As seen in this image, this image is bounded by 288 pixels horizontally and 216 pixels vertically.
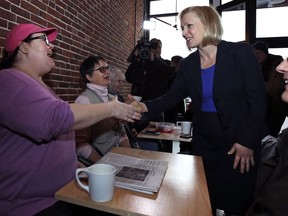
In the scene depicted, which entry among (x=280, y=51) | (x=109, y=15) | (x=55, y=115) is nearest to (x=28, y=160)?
(x=55, y=115)

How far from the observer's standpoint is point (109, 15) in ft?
13.2

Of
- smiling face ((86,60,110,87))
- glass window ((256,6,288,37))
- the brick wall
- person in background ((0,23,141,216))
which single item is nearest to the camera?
person in background ((0,23,141,216))

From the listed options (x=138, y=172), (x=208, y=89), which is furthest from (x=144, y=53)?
(x=138, y=172)

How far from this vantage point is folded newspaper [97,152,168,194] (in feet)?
3.31

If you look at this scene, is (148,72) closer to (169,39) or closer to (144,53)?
(144,53)

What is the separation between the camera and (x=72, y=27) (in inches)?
109

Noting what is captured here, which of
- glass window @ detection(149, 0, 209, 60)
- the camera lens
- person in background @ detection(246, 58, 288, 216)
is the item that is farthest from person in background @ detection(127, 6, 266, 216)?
glass window @ detection(149, 0, 209, 60)

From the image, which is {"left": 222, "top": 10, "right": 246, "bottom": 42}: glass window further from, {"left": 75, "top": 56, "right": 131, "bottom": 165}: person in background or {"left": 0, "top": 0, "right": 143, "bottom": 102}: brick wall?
{"left": 75, "top": 56, "right": 131, "bottom": 165}: person in background

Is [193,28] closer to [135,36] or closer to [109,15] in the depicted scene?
[109,15]

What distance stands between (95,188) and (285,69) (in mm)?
991

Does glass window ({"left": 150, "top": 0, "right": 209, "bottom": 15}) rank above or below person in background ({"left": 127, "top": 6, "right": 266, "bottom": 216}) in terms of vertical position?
above

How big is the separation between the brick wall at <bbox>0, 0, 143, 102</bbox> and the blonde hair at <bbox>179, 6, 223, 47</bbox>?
1.33 m

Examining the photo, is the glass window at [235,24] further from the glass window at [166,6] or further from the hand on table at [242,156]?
the hand on table at [242,156]

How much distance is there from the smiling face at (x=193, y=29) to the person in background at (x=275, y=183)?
51 centimetres
